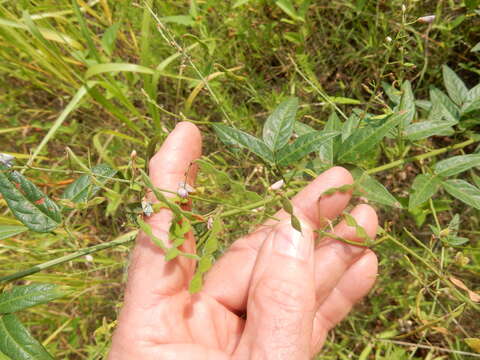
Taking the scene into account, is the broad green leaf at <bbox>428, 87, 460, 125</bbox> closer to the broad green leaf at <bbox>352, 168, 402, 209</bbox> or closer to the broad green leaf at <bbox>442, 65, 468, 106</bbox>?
the broad green leaf at <bbox>442, 65, 468, 106</bbox>

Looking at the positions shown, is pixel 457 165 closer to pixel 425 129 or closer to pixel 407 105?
pixel 425 129

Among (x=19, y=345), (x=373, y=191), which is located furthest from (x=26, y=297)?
(x=373, y=191)

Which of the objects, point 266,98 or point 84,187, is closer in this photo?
point 84,187

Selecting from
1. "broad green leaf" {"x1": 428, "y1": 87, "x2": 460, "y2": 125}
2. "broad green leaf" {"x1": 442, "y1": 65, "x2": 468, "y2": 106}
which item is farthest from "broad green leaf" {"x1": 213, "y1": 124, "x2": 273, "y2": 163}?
Answer: "broad green leaf" {"x1": 442, "y1": 65, "x2": 468, "y2": 106}

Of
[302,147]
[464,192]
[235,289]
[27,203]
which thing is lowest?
[235,289]

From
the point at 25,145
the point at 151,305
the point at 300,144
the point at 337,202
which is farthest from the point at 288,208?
the point at 25,145

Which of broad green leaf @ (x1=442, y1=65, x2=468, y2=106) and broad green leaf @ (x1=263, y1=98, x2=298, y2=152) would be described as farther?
broad green leaf @ (x1=442, y1=65, x2=468, y2=106)

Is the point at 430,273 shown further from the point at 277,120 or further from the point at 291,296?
the point at 277,120
